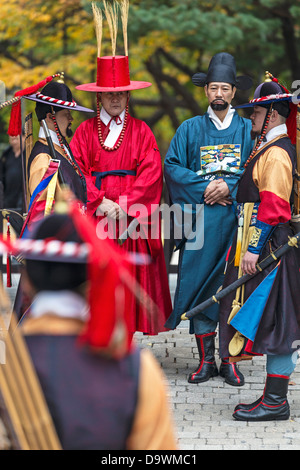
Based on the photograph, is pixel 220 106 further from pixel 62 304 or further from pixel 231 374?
pixel 62 304

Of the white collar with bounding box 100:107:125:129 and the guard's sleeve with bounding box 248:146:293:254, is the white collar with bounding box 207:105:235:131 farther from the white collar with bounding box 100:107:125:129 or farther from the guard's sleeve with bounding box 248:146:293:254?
the guard's sleeve with bounding box 248:146:293:254

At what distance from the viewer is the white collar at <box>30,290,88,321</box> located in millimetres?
1832

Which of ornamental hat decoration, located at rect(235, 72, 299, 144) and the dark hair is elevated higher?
ornamental hat decoration, located at rect(235, 72, 299, 144)

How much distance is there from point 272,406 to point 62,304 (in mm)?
2797

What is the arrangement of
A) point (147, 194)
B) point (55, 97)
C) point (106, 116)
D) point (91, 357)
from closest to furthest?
point (91, 357), point (55, 97), point (147, 194), point (106, 116)

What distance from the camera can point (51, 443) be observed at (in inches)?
73.7

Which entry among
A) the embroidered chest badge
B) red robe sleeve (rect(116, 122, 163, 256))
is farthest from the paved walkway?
the embroidered chest badge

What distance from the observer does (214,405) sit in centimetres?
465

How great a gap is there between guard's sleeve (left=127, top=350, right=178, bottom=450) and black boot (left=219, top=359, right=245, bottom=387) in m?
3.15

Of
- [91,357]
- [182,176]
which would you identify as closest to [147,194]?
[182,176]

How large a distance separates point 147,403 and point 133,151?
11.8 feet

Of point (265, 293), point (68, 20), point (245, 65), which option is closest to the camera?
point (265, 293)

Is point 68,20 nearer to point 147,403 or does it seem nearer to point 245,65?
point 245,65

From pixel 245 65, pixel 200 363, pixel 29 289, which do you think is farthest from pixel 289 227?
pixel 245 65
